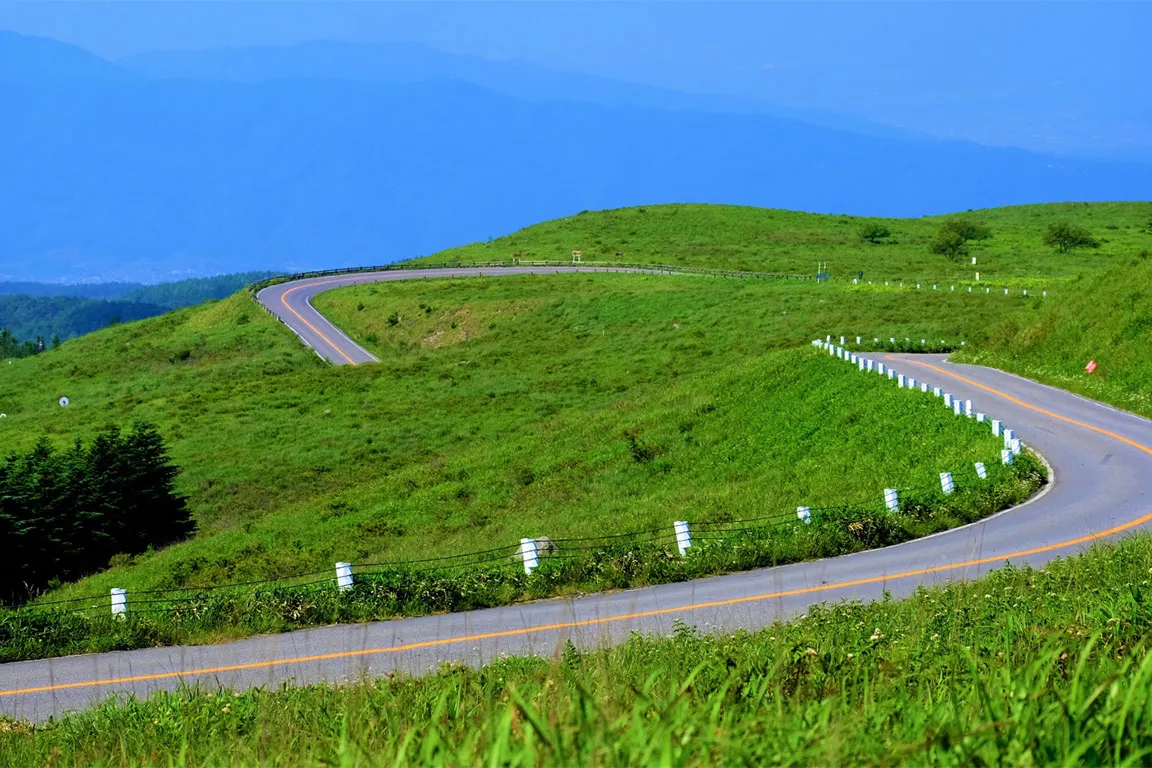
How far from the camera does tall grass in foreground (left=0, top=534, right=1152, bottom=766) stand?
387 cm

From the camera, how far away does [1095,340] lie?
135 ft

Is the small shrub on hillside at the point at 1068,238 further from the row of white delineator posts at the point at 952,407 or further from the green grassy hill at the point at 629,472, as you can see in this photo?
the row of white delineator posts at the point at 952,407

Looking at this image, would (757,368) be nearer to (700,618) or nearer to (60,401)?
(700,618)

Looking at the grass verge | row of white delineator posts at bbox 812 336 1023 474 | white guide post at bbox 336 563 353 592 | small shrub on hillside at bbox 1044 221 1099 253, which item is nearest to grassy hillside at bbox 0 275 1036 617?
row of white delineator posts at bbox 812 336 1023 474

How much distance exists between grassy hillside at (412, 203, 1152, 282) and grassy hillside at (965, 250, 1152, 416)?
40124 millimetres

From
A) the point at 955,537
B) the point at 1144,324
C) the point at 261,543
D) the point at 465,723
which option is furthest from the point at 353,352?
the point at 465,723

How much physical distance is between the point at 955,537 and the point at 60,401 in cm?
6874

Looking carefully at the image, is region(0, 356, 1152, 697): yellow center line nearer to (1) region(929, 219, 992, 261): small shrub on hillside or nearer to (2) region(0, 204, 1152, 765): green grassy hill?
(2) region(0, 204, 1152, 765): green grassy hill

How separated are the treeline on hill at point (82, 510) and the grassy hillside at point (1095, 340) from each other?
30.7 metres

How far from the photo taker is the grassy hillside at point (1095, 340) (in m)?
37.2

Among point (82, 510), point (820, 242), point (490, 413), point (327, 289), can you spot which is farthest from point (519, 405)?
point (820, 242)

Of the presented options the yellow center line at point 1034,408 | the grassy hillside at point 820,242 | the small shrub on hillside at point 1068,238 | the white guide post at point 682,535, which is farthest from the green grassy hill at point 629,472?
the yellow center line at point 1034,408

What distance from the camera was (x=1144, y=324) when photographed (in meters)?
39.0

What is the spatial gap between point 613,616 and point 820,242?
380ft
